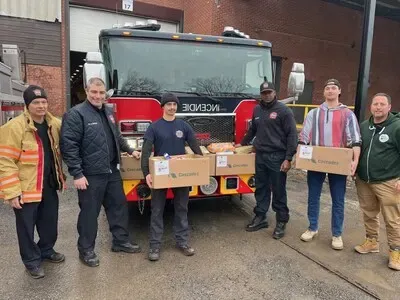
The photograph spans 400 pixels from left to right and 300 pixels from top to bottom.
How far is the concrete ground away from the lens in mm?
3133

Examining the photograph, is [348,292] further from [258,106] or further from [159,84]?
[159,84]

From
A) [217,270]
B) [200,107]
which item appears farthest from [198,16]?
[217,270]

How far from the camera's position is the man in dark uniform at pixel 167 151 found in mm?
3650

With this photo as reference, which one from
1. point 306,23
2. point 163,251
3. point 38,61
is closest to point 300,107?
point 306,23

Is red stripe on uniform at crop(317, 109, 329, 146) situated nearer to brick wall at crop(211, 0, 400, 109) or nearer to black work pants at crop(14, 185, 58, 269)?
black work pants at crop(14, 185, 58, 269)

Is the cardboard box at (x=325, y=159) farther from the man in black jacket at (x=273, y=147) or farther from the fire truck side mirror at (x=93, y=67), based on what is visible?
the fire truck side mirror at (x=93, y=67)

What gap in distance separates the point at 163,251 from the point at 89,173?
1.21 m

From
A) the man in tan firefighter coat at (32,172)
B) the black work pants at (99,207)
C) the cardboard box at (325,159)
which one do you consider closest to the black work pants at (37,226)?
the man in tan firefighter coat at (32,172)

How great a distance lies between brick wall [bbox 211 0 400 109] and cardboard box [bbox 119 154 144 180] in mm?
10601

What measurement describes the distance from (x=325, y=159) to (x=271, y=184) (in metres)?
0.77

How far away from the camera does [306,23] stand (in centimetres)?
1617

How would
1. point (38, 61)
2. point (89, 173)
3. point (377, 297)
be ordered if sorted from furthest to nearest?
point (38, 61) < point (89, 173) < point (377, 297)

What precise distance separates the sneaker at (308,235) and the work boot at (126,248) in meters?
1.92

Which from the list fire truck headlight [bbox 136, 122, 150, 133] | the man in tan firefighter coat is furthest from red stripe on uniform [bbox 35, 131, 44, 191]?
fire truck headlight [bbox 136, 122, 150, 133]
